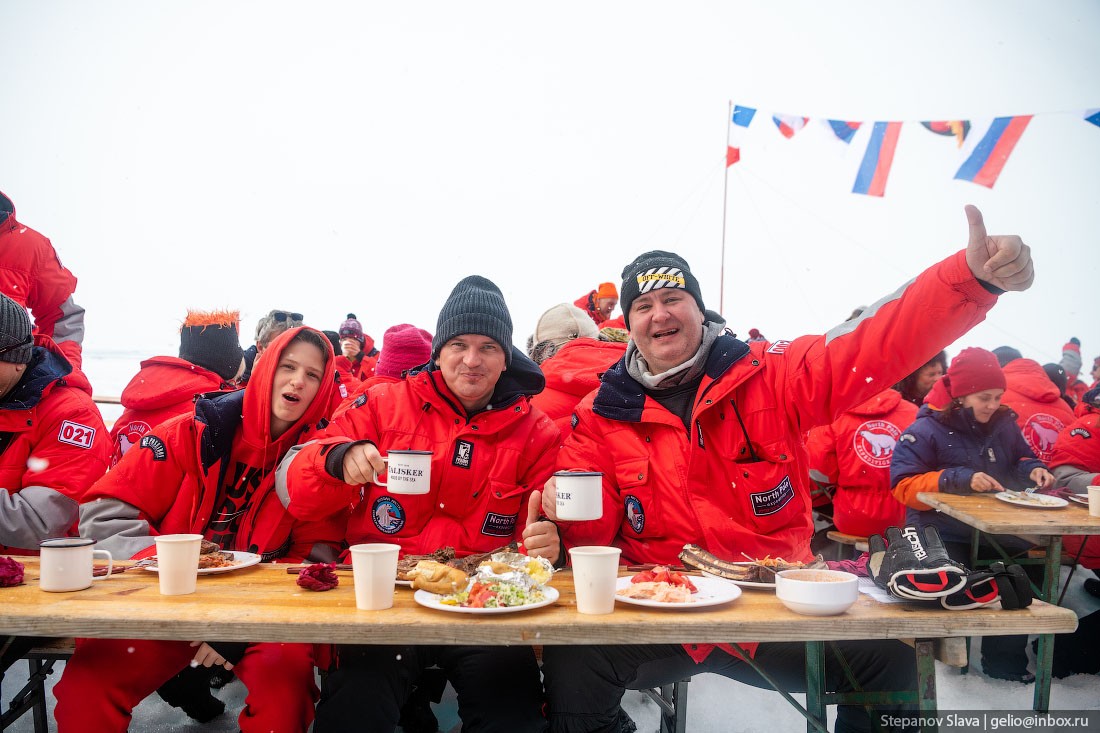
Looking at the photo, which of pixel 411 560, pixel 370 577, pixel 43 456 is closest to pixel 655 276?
pixel 411 560

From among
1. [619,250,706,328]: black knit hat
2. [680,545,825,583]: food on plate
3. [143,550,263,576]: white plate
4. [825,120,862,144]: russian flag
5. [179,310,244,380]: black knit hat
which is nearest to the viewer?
[680,545,825,583]: food on plate

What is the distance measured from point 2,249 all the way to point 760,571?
4.67m

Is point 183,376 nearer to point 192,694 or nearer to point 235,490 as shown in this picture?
point 235,490

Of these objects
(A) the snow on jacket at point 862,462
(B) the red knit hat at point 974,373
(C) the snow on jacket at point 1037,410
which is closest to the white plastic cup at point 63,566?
(A) the snow on jacket at point 862,462

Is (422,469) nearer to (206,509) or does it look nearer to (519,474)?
(519,474)

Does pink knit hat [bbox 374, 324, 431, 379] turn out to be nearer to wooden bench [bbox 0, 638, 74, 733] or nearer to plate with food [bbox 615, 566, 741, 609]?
wooden bench [bbox 0, 638, 74, 733]

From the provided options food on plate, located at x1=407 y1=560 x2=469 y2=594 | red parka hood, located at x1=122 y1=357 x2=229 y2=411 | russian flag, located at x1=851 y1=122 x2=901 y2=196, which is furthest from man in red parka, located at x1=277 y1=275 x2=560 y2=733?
russian flag, located at x1=851 y1=122 x2=901 y2=196

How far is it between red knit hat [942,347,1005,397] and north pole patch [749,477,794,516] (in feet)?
7.75

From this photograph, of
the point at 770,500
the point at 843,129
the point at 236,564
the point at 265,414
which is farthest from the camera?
the point at 843,129

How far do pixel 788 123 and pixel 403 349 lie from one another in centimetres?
787

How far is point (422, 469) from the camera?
6.18 ft

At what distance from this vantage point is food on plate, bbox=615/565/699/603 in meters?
1.60

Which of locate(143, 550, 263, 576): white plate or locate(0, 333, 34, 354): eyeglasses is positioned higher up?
locate(0, 333, 34, 354): eyeglasses

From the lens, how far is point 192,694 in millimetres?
2992
